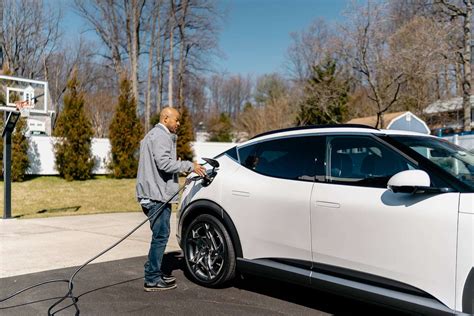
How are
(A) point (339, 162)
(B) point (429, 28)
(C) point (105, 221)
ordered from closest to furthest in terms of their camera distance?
(A) point (339, 162)
(C) point (105, 221)
(B) point (429, 28)

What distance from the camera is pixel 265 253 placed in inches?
182

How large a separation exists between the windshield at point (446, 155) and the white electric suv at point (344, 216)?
16 millimetres

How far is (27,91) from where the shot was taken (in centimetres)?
1505

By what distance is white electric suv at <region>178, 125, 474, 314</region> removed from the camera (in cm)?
338

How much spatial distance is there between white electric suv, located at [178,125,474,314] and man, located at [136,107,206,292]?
0.46 m

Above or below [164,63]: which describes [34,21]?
above

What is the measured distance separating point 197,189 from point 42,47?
40.9 meters

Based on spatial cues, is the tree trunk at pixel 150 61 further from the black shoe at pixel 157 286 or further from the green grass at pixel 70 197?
the black shoe at pixel 157 286

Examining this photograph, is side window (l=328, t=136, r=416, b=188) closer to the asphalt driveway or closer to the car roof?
the car roof

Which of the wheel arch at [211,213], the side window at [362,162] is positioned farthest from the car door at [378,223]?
the wheel arch at [211,213]

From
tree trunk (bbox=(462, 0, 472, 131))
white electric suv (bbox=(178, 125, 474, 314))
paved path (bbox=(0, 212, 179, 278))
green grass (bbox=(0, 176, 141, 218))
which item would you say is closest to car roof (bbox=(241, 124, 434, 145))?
white electric suv (bbox=(178, 125, 474, 314))

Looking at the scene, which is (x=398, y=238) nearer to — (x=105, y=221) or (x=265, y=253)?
(x=265, y=253)

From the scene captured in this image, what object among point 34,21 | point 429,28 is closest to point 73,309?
point 429,28

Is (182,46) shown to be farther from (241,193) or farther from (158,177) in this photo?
(241,193)
